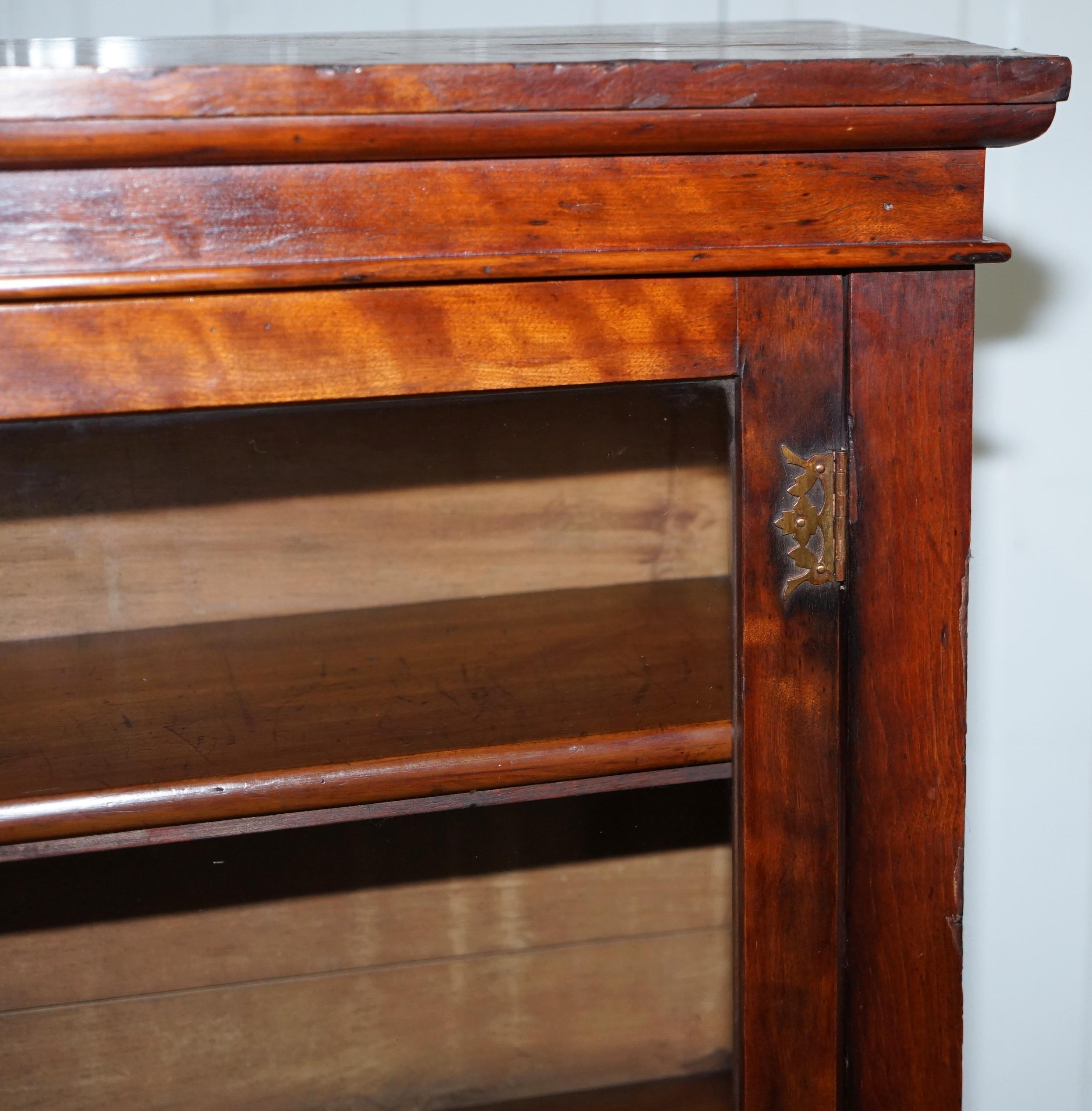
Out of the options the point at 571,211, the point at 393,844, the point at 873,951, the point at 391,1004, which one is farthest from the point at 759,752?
the point at 391,1004

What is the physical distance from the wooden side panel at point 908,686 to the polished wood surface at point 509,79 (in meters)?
0.06

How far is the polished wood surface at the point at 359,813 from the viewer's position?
423 millimetres

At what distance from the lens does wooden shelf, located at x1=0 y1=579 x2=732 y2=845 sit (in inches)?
16.7

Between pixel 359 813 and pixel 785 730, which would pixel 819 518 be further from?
pixel 359 813

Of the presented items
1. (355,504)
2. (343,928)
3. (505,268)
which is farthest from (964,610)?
(343,928)

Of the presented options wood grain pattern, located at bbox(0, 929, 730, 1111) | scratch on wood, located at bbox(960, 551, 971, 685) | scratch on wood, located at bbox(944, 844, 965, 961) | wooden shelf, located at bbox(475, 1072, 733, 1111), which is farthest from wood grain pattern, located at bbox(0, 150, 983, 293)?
wood grain pattern, located at bbox(0, 929, 730, 1111)

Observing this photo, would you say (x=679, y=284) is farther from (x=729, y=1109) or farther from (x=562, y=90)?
(x=729, y=1109)

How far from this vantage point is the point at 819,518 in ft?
1.37

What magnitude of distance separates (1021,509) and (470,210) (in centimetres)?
56

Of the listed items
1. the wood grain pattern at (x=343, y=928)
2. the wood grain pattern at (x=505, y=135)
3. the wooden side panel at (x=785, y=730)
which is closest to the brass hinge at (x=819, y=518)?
the wooden side panel at (x=785, y=730)

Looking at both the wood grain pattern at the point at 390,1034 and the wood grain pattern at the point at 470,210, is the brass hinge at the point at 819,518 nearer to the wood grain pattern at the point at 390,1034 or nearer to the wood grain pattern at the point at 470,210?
the wood grain pattern at the point at 470,210

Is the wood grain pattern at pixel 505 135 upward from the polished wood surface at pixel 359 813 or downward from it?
upward

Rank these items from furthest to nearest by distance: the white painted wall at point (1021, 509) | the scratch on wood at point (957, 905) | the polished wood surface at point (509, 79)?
the white painted wall at point (1021, 509), the scratch on wood at point (957, 905), the polished wood surface at point (509, 79)

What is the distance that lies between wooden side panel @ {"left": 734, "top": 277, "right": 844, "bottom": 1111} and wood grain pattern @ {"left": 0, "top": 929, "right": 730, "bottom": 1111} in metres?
0.25
